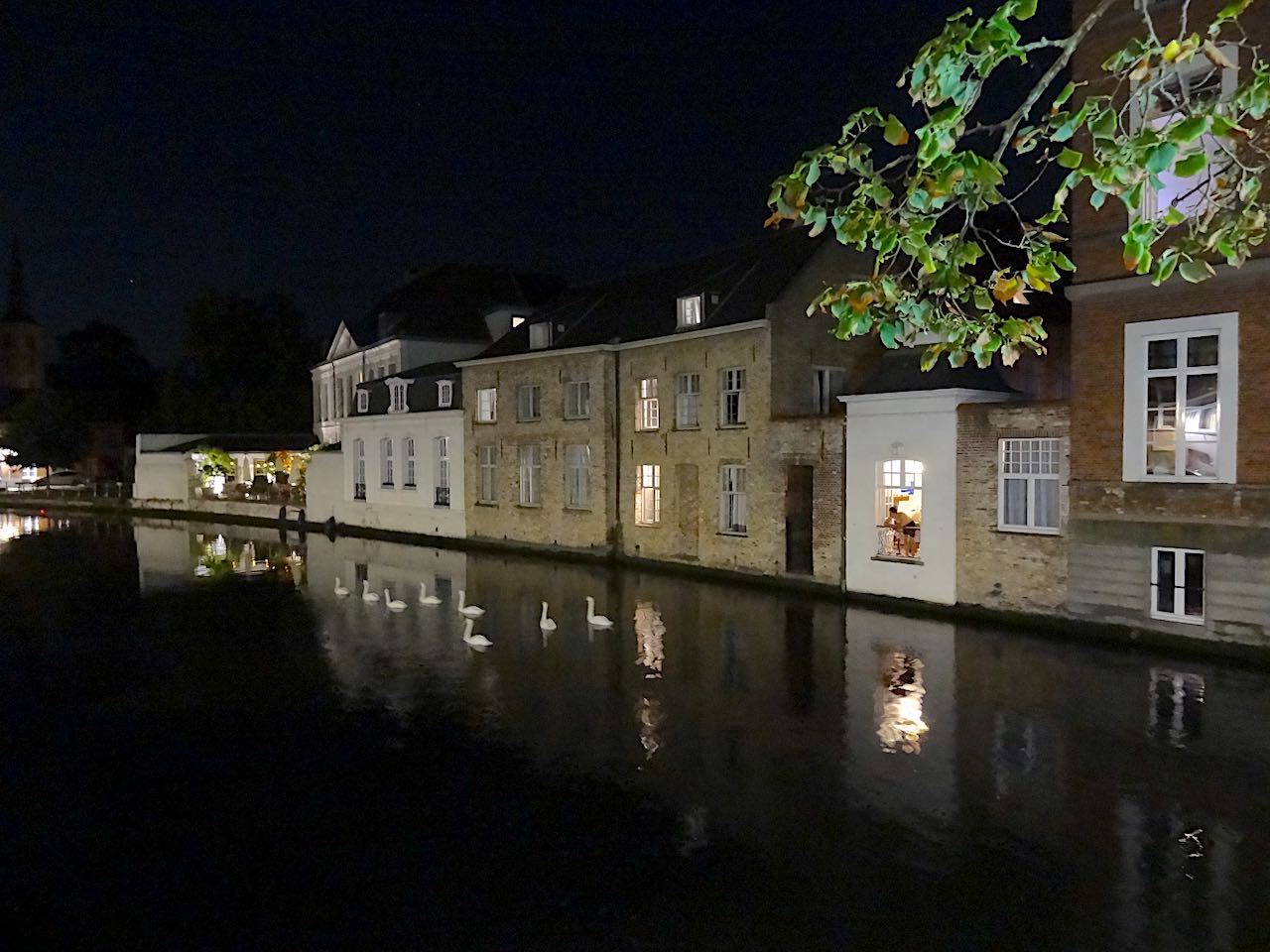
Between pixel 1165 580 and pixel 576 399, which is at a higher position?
pixel 576 399

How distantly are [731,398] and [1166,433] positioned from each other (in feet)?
33.7

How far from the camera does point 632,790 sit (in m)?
8.53

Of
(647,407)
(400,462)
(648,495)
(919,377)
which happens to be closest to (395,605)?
(648,495)

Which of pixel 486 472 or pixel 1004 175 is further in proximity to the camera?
pixel 486 472

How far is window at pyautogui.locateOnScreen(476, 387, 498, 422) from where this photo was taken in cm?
3044

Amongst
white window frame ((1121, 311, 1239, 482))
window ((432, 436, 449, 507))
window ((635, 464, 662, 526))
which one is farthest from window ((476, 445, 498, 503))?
white window frame ((1121, 311, 1239, 482))

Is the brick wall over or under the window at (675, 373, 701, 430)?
under

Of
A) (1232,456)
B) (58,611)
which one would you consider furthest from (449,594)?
(1232,456)

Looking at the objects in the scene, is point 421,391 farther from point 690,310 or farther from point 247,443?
point 247,443

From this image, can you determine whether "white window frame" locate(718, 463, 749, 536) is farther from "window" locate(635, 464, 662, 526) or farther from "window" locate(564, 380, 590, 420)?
"window" locate(564, 380, 590, 420)

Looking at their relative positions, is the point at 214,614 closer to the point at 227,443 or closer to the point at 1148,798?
the point at 1148,798

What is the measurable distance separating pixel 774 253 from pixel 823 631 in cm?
1185

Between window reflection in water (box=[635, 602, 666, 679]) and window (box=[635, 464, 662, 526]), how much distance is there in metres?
5.98

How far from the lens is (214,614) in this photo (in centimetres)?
1856
